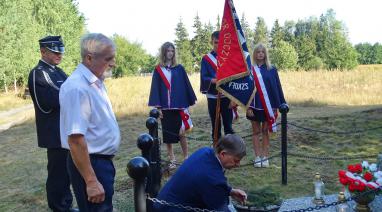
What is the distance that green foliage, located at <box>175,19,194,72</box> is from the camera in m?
61.9

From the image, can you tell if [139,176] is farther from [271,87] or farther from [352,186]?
[271,87]

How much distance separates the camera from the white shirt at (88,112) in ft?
8.88

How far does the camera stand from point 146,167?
2.41 meters

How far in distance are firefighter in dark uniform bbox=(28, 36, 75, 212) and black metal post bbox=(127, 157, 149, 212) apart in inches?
98.1

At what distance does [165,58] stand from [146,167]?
4.32 m

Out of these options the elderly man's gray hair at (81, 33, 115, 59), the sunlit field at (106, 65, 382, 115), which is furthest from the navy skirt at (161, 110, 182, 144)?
the sunlit field at (106, 65, 382, 115)

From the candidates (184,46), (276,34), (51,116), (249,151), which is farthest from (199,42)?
(51,116)

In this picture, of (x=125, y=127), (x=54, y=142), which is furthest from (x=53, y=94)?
(x=125, y=127)

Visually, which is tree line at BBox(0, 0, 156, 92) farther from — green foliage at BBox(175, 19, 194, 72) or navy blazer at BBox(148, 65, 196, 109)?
navy blazer at BBox(148, 65, 196, 109)

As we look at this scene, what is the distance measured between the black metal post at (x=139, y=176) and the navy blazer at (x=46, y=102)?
248 cm

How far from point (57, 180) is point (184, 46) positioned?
61.9m

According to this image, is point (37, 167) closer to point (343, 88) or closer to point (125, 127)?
point (125, 127)

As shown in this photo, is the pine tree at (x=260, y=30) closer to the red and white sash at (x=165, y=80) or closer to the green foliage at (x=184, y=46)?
the green foliage at (x=184, y=46)

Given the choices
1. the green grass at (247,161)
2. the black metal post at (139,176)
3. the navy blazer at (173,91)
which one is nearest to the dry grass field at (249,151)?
the green grass at (247,161)
